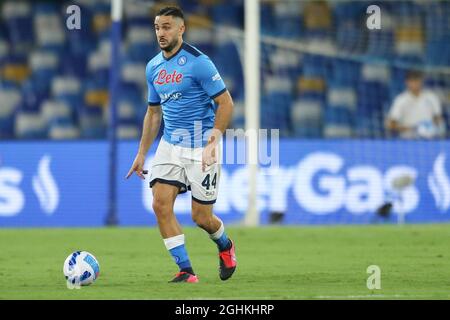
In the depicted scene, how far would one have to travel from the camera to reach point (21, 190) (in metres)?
19.1

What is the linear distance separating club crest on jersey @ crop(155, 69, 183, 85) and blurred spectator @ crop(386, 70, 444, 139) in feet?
32.9

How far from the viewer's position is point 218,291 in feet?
30.8

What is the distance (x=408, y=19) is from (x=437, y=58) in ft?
3.50

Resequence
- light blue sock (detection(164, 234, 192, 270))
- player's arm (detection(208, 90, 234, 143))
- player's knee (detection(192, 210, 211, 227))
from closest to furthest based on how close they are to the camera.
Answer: player's arm (detection(208, 90, 234, 143)) < light blue sock (detection(164, 234, 192, 270)) < player's knee (detection(192, 210, 211, 227))

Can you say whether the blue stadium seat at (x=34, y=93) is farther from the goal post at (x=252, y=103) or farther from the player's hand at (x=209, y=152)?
the player's hand at (x=209, y=152)

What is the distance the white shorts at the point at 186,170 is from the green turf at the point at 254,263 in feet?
2.60

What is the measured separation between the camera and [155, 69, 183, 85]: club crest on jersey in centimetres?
1025

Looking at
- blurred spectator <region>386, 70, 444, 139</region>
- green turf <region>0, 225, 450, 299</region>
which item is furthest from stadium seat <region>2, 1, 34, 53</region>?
blurred spectator <region>386, 70, 444, 139</region>

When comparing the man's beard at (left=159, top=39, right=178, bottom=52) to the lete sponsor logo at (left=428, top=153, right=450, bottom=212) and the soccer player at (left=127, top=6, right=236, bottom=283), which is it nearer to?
the soccer player at (left=127, top=6, right=236, bottom=283)

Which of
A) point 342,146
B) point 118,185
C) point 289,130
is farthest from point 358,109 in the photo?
point 118,185

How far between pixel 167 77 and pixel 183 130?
1.57 feet

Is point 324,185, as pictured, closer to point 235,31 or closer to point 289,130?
point 289,130

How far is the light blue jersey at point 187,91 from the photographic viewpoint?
1021 centimetres

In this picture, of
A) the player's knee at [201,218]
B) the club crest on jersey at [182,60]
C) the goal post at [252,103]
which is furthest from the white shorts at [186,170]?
the goal post at [252,103]
